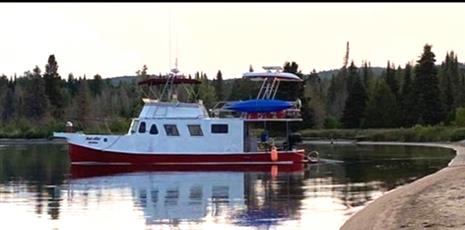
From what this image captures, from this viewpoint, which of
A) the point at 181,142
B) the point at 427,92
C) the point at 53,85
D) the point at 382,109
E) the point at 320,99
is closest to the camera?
the point at 181,142

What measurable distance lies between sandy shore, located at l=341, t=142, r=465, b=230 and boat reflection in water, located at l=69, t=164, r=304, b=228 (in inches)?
103

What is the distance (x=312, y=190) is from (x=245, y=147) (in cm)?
1334

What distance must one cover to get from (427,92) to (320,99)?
67.1 feet

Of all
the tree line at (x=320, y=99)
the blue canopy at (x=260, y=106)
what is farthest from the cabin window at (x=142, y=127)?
the tree line at (x=320, y=99)

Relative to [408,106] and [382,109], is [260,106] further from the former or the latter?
[382,109]

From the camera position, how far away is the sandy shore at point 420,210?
18.5 meters

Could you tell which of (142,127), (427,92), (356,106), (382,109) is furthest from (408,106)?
(142,127)

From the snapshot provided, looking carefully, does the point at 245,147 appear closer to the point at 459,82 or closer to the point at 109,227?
the point at 109,227

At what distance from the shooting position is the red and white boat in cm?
4428

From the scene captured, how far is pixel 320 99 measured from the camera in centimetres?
10481

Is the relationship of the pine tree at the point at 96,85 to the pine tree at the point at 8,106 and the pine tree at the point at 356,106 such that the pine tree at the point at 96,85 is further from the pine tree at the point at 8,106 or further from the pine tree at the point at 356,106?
the pine tree at the point at 356,106

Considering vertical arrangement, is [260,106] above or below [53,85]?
below

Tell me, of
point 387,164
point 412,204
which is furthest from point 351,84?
point 412,204

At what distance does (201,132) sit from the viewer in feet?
145
